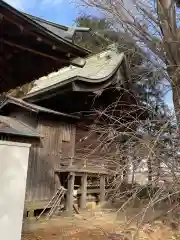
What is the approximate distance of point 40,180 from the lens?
12.6 m

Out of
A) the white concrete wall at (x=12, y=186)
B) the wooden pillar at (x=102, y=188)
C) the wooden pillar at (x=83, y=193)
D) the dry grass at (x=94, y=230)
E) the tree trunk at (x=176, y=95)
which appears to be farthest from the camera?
the wooden pillar at (x=102, y=188)

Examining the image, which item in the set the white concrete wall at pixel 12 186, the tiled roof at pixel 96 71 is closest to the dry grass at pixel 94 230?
the white concrete wall at pixel 12 186

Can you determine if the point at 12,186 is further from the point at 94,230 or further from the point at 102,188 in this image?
the point at 102,188

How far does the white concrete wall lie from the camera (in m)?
4.07

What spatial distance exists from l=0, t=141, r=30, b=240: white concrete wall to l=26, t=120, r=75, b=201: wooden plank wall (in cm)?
808

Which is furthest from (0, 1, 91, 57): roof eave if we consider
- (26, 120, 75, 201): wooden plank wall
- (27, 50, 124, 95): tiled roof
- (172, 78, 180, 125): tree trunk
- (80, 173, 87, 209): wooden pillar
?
(80, 173, 87, 209): wooden pillar

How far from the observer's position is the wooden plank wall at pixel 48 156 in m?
12.3

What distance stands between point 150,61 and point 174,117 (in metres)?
2.75

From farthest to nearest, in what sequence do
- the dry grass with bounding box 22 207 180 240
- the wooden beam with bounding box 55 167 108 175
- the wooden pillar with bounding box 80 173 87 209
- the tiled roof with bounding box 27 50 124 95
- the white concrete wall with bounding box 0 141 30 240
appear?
the wooden pillar with bounding box 80 173 87 209, the tiled roof with bounding box 27 50 124 95, the wooden beam with bounding box 55 167 108 175, the dry grass with bounding box 22 207 180 240, the white concrete wall with bounding box 0 141 30 240

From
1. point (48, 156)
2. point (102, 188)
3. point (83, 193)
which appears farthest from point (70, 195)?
point (102, 188)

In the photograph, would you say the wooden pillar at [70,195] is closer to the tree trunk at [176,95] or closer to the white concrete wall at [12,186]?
the tree trunk at [176,95]

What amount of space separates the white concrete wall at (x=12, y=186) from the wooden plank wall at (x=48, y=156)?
8082mm

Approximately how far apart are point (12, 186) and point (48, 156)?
8856 mm

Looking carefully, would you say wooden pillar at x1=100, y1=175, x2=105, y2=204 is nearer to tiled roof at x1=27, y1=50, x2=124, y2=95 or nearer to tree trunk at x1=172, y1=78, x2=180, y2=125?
tiled roof at x1=27, y1=50, x2=124, y2=95
